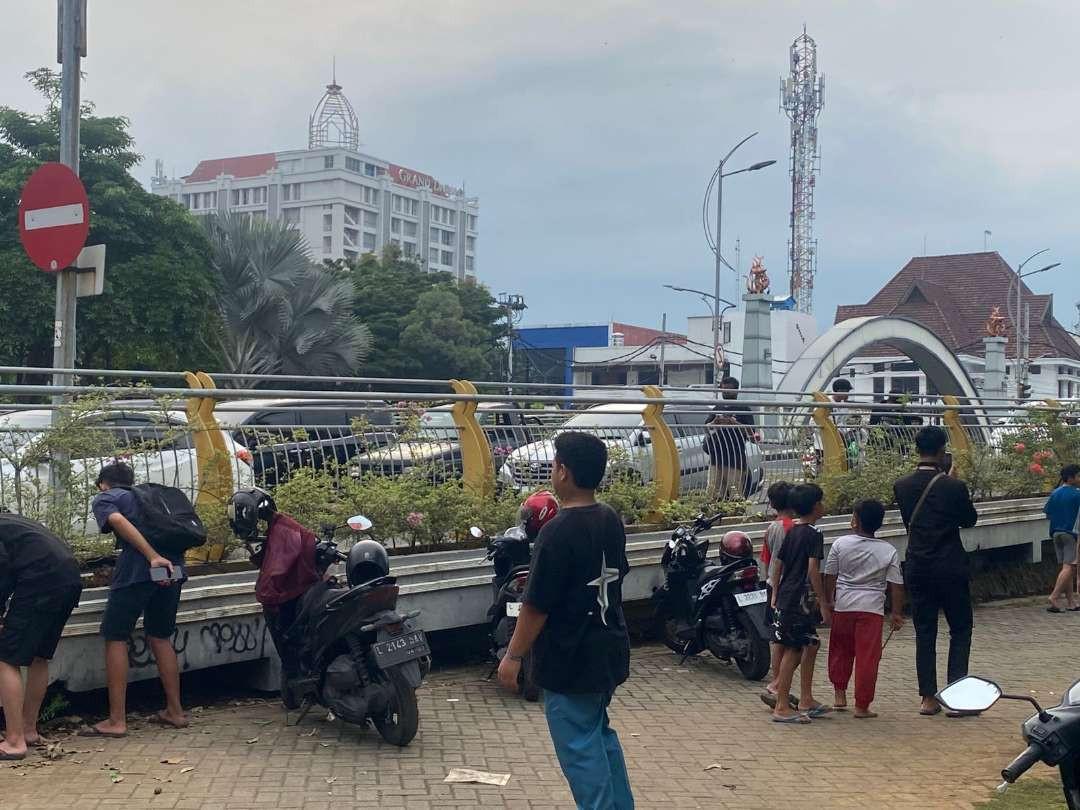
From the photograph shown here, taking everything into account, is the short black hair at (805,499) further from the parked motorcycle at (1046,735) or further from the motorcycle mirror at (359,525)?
the parked motorcycle at (1046,735)

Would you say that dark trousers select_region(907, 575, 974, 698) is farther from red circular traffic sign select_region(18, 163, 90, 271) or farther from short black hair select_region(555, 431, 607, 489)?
red circular traffic sign select_region(18, 163, 90, 271)

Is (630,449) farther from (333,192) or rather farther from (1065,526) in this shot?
(333,192)

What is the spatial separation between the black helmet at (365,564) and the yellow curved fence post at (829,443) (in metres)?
6.58

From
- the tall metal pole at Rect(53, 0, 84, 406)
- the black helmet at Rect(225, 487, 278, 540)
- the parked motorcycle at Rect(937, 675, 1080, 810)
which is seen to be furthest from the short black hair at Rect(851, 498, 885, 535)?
the tall metal pole at Rect(53, 0, 84, 406)

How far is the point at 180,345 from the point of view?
29.1 metres

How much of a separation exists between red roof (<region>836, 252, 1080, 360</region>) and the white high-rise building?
54234 mm

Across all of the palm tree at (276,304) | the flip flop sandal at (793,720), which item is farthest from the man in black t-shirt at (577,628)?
the palm tree at (276,304)

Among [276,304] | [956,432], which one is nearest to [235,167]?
[276,304]

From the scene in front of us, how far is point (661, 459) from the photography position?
1016 cm

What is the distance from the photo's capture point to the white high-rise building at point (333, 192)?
122 metres

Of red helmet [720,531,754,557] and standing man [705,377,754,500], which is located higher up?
standing man [705,377,754,500]

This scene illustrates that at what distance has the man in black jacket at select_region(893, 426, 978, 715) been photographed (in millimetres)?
7719

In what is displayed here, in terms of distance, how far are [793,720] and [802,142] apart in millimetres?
83923

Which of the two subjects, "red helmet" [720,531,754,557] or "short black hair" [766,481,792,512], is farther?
"red helmet" [720,531,754,557]
